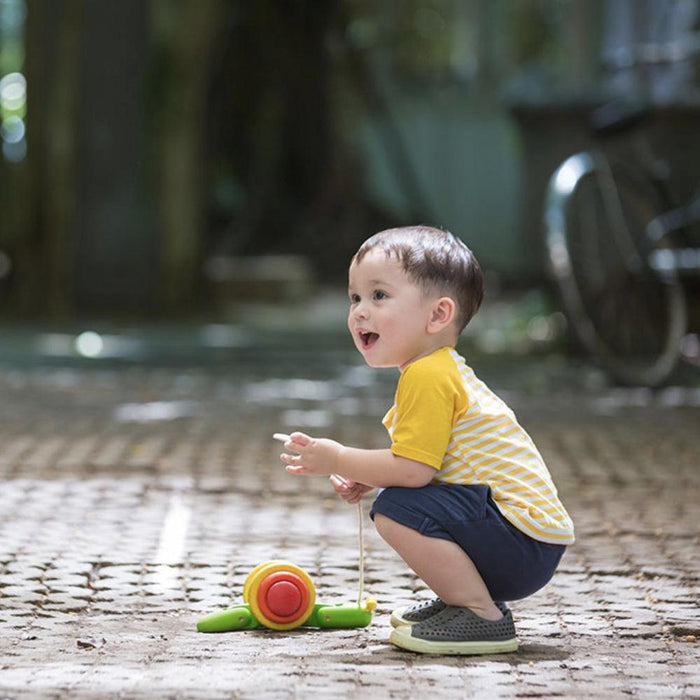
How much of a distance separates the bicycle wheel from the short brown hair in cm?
528

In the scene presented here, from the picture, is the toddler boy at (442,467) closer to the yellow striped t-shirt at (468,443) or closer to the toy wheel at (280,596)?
the yellow striped t-shirt at (468,443)

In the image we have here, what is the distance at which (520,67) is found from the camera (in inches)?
896

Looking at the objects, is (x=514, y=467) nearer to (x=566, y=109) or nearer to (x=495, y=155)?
(x=566, y=109)

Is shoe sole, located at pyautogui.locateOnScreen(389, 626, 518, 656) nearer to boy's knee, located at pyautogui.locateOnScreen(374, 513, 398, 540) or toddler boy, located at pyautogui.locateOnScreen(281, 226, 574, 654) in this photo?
toddler boy, located at pyautogui.locateOnScreen(281, 226, 574, 654)

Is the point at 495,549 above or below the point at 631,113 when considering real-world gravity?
below

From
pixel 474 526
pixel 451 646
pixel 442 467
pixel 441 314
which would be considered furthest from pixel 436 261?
pixel 451 646

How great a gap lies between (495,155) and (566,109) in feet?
38.7

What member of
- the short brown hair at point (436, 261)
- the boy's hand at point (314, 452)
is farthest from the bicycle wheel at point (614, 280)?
the boy's hand at point (314, 452)

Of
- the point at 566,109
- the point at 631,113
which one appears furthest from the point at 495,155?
the point at 631,113

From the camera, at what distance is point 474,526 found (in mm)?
3600

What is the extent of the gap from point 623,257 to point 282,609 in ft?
21.1

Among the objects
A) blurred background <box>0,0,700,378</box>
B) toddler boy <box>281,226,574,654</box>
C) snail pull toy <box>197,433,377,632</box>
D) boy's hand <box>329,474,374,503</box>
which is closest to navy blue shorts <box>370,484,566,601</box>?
toddler boy <box>281,226,574,654</box>

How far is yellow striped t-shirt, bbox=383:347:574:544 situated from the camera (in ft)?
11.8

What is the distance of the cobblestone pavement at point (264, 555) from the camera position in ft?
11.0
